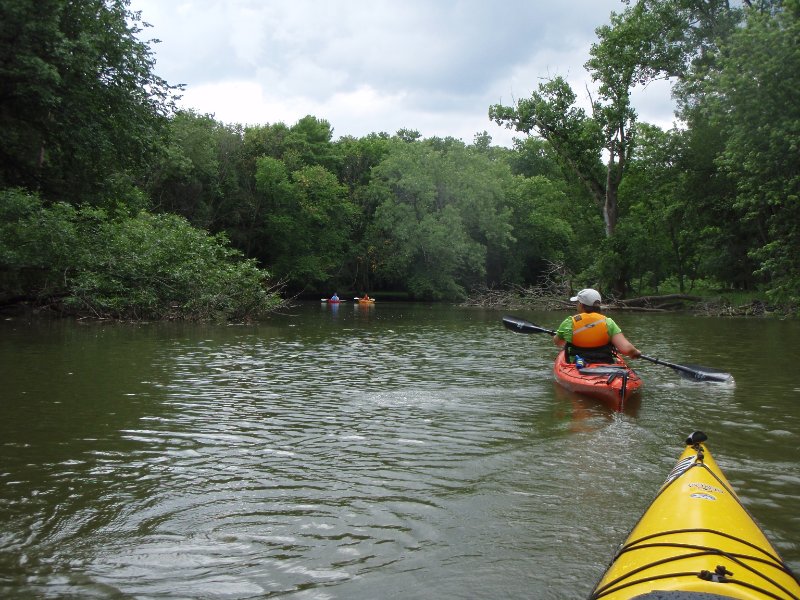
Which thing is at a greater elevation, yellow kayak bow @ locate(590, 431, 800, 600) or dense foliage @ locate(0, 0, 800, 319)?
dense foliage @ locate(0, 0, 800, 319)

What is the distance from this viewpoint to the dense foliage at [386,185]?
59.9 feet

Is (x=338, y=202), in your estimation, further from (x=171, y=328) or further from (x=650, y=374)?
(x=650, y=374)

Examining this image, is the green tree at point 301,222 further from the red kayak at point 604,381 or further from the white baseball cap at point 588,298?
the red kayak at point 604,381

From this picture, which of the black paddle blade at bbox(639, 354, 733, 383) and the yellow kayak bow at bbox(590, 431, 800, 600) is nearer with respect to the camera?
the yellow kayak bow at bbox(590, 431, 800, 600)

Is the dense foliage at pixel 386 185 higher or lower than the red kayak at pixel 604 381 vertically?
higher

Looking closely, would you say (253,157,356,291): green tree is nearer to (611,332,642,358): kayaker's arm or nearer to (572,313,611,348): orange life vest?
(572,313,611,348): orange life vest

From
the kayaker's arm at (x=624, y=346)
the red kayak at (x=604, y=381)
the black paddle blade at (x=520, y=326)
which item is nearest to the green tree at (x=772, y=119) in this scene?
the black paddle blade at (x=520, y=326)

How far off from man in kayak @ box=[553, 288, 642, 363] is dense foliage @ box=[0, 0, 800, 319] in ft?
37.7

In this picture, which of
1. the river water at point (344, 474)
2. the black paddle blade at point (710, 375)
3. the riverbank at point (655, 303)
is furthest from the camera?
the riverbank at point (655, 303)

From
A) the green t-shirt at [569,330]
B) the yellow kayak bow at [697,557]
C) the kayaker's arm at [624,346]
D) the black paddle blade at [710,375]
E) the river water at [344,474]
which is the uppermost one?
the green t-shirt at [569,330]

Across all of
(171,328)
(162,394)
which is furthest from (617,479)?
(171,328)

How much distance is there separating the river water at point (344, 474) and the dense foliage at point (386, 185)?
9.12 metres

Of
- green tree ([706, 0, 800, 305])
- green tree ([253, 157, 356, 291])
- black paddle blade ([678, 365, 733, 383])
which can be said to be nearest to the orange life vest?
black paddle blade ([678, 365, 733, 383])

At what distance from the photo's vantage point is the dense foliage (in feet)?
59.9
